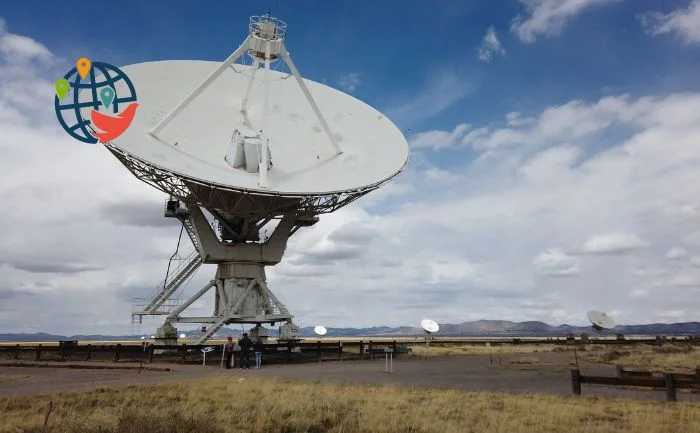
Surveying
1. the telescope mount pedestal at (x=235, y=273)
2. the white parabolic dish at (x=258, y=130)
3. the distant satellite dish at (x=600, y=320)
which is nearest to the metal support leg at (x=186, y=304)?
the telescope mount pedestal at (x=235, y=273)

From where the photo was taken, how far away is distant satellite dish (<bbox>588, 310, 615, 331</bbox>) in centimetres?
5131

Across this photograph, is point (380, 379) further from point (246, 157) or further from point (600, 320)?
point (600, 320)

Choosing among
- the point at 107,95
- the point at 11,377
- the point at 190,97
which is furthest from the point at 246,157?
the point at 11,377

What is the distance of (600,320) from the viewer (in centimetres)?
5228

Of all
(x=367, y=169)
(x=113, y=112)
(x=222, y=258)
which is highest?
(x=113, y=112)

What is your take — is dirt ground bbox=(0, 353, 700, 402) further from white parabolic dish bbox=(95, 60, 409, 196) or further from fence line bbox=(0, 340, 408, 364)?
white parabolic dish bbox=(95, 60, 409, 196)

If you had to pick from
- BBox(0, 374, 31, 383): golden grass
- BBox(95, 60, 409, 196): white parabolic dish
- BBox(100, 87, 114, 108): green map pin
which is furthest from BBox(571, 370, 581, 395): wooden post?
BBox(100, 87, 114, 108): green map pin

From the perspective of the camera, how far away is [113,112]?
27.9 meters

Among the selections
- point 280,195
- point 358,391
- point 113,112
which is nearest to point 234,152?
point 280,195

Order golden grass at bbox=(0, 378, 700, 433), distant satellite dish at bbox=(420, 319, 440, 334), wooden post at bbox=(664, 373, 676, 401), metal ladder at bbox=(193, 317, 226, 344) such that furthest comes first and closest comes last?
distant satellite dish at bbox=(420, 319, 440, 334) → metal ladder at bbox=(193, 317, 226, 344) → wooden post at bbox=(664, 373, 676, 401) → golden grass at bbox=(0, 378, 700, 433)

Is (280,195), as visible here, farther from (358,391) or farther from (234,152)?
(358,391)

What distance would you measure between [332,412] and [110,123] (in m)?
20.7

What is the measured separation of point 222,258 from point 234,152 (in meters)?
7.06

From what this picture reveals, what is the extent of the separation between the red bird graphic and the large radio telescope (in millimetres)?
403
